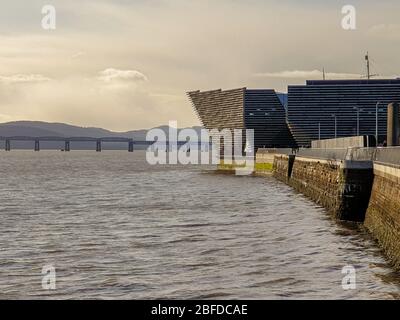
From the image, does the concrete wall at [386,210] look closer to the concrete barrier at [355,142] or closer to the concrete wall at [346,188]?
the concrete wall at [346,188]

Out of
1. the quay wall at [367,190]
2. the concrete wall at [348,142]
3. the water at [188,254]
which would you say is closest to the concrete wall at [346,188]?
the quay wall at [367,190]

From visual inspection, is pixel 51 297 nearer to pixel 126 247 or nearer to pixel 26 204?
pixel 126 247

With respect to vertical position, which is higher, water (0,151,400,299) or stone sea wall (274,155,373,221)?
stone sea wall (274,155,373,221)

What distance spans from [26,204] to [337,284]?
40483mm

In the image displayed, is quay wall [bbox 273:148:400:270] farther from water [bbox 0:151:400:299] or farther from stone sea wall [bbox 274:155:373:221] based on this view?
water [bbox 0:151:400:299]

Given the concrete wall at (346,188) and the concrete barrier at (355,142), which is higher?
the concrete barrier at (355,142)

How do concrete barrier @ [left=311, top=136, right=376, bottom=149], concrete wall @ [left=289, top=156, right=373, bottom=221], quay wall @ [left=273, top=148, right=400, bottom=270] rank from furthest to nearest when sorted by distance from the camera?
concrete barrier @ [left=311, top=136, right=376, bottom=149] → concrete wall @ [left=289, top=156, right=373, bottom=221] → quay wall @ [left=273, top=148, right=400, bottom=270]

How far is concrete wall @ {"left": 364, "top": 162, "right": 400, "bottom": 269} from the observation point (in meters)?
26.6

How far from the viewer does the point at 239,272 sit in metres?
25.6

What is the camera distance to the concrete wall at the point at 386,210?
26578 millimetres

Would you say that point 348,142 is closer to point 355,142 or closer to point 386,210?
point 355,142

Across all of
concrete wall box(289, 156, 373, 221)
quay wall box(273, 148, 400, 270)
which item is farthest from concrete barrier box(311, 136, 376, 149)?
concrete wall box(289, 156, 373, 221)

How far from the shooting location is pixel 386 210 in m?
29.7
